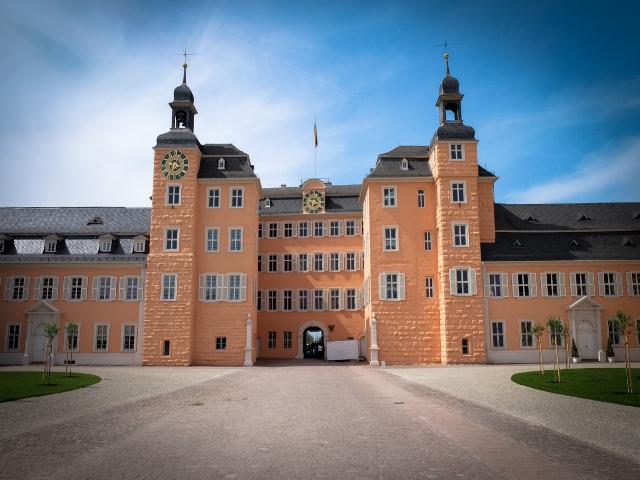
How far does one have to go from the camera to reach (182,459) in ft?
30.8

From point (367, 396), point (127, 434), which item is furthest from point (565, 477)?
point (367, 396)

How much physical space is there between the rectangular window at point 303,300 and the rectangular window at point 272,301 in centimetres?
203

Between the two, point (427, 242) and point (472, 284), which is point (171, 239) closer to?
point (427, 242)

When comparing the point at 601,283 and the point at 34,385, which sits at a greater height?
the point at 601,283

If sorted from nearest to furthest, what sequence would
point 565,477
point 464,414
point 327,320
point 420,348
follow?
point 565,477 → point 464,414 → point 420,348 → point 327,320

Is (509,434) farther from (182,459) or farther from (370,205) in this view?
(370,205)

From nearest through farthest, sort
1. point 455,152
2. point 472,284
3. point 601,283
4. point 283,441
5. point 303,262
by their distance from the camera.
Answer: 1. point 283,441
2. point 472,284
3. point 601,283
4. point 455,152
5. point 303,262

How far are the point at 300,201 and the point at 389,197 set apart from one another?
493 inches

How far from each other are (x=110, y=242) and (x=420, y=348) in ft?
80.6

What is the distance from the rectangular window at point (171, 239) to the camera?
4219cm

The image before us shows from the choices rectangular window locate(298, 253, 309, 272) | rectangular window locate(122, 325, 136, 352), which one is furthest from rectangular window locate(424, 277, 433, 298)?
rectangular window locate(122, 325, 136, 352)

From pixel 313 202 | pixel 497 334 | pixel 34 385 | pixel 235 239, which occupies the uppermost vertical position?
pixel 313 202

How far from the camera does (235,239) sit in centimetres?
4294

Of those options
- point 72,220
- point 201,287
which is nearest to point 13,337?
point 72,220
